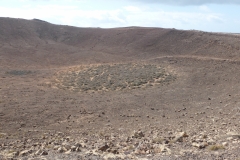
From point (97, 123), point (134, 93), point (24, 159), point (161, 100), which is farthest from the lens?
point (134, 93)

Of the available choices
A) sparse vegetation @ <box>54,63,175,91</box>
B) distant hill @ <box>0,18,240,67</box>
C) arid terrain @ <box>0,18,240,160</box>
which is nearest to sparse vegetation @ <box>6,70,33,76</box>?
arid terrain @ <box>0,18,240,160</box>

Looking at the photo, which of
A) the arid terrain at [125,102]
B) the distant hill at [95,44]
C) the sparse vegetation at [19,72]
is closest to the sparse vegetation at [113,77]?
the arid terrain at [125,102]

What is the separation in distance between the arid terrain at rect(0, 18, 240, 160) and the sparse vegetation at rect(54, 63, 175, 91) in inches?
3.1

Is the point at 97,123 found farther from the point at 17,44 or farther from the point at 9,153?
the point at 17,44

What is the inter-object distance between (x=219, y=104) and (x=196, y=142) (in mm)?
7839

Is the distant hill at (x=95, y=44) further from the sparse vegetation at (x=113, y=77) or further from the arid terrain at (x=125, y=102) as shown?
the sparse vegetation at (x=113, y=77)

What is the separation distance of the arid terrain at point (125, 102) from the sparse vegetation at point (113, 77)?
0.08 meters

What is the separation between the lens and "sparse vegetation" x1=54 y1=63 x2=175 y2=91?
69.1ft

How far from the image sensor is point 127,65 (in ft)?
92.6

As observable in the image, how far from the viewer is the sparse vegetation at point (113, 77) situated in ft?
69.1

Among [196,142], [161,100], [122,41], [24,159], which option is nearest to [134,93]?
[161,100]

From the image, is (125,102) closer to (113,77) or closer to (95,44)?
(113,77)

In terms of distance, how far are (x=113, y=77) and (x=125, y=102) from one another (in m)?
6.69

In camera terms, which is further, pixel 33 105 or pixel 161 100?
pixel 161 100
